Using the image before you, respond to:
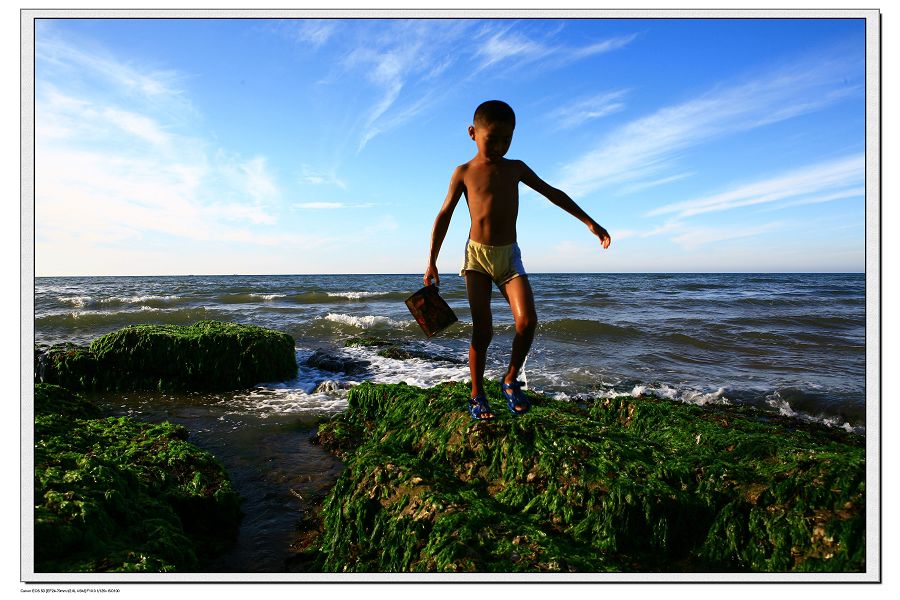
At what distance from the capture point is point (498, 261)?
3109 mm

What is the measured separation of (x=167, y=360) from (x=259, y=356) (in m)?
1.58

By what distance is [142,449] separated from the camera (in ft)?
13.5

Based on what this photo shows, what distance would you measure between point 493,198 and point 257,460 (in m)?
3.96

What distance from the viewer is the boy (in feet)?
9.99

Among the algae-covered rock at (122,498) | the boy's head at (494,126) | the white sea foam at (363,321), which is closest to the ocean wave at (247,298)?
the white sea foam at (363,321)

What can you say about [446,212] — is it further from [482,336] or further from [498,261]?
[482,336]

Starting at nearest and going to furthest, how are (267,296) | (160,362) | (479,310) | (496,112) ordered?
(496,112)
(479,310)
(160,362)
(267,296)

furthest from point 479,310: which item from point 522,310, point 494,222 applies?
point 494,222

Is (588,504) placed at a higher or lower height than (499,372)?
higher

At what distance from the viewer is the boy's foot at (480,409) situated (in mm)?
3633

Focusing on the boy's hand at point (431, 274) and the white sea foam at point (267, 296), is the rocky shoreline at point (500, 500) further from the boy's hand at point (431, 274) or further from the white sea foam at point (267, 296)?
the white sea foam at point (267, 296)

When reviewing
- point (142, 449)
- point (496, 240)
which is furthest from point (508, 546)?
point (142, 449)

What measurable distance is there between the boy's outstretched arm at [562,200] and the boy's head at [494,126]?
265mm

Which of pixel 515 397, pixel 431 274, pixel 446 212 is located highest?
pixel 446 212
